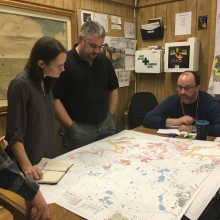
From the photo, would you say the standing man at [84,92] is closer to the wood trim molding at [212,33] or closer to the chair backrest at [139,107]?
the chair backrest at [139,107]

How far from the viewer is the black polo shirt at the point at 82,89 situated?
1.80 metres

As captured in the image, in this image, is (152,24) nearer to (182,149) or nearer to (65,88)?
(65,88)

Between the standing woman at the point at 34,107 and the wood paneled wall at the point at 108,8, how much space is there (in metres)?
1.07

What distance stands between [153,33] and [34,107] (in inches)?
101

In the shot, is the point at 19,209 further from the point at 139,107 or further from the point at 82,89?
the point at 139,107

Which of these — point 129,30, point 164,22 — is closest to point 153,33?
point 164,22

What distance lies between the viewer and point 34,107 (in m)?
1.24

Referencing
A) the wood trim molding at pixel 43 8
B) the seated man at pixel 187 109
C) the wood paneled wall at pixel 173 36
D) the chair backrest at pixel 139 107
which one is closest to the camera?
the seated man at pixel 187 109

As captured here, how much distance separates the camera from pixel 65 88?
181cm

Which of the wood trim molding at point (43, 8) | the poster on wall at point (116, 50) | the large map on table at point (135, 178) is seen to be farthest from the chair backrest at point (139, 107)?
the large map on table at point (135, 178)

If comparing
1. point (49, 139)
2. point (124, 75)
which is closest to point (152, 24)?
point (124, 75)

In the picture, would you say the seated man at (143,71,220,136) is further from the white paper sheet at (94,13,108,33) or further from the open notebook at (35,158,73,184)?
the white paper sheet at (94,13,108,33)

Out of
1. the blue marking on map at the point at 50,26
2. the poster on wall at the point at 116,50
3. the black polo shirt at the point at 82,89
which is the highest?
the blue marking on map at the point at 50,26

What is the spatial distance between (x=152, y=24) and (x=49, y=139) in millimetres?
2542
